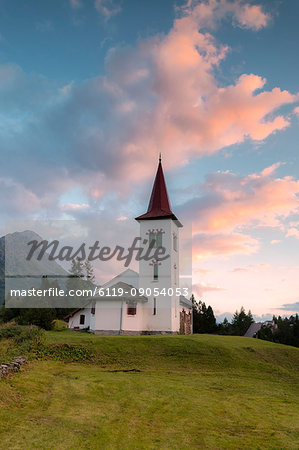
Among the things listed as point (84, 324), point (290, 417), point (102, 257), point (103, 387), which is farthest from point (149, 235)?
point (290, 417)

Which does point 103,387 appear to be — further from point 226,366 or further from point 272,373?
point 272,373

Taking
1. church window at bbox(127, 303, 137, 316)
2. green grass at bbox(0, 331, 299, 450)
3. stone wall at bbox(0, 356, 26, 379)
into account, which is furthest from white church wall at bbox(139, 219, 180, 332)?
Result: stone wall at bbox(0, 356, 26, 379)

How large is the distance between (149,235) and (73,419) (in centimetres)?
2633

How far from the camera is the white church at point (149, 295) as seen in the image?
30828mm

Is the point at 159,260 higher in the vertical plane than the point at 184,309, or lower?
higher

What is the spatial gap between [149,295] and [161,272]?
249 centimetres

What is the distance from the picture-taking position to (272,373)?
18734mm

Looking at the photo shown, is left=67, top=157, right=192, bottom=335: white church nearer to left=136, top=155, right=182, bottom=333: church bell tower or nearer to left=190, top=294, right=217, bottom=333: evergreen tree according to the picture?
left=136, top=155, right=182, bottom=333: church bell tower

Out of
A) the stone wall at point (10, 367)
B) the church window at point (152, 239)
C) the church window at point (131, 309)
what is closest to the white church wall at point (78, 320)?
the church window at point (131, 309)

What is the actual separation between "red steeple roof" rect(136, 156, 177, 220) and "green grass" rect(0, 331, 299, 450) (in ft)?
54.0

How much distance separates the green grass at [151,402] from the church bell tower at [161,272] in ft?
38.3

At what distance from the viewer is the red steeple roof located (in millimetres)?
35062

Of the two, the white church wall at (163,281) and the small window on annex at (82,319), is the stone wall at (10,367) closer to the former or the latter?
the white church wall at (163,281)

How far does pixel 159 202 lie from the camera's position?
120 feet
